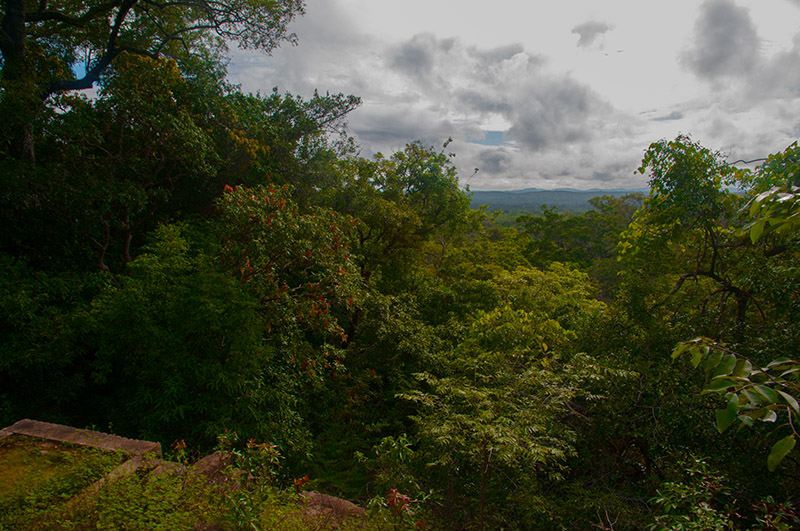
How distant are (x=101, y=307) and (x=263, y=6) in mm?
8000

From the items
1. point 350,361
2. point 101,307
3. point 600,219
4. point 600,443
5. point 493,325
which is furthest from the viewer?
point 600,219

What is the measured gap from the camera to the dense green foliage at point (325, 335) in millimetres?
4363

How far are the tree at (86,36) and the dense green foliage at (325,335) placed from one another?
86mm

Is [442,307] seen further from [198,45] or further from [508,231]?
[508,231]

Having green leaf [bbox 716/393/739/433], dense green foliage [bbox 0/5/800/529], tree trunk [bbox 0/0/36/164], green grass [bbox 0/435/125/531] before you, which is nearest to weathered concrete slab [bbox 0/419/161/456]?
green grass [bbox 0/435/125/531]

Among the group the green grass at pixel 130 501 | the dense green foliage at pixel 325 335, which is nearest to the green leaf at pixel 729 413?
the dense green foliage at pixel 325 335

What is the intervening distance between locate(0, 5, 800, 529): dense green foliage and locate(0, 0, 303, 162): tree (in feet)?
0.28

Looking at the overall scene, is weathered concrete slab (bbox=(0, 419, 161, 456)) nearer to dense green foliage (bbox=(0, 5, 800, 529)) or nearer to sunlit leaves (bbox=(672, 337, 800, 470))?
dense green foliage (bbox=(0, 5, 800, 529))

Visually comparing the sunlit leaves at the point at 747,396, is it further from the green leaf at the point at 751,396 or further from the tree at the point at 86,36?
the tree at the point at 86,36

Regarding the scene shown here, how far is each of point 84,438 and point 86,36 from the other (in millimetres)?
9947

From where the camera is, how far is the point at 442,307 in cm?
1241

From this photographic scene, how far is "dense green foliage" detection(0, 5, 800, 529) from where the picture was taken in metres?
4.36

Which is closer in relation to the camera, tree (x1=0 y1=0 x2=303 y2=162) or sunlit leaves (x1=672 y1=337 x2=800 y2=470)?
sunlit leaves (x1=672 y1=337 x2=800 y2=470)

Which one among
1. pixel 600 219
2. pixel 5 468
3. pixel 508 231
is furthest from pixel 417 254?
pixel 600 219
